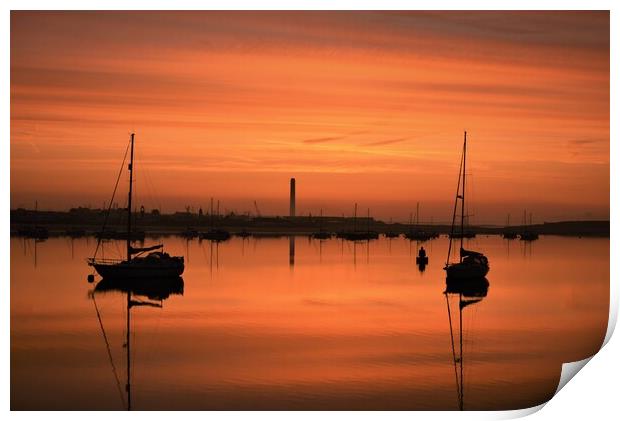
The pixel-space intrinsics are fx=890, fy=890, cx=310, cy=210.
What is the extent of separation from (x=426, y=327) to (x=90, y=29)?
604cm

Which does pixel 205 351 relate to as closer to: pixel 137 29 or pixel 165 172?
pixel 165 172

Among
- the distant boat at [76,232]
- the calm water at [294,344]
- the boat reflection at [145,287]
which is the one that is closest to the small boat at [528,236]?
the distant boat at [76,232]

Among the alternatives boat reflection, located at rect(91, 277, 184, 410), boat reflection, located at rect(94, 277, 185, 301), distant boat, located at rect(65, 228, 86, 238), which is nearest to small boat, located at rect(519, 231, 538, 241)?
distant boat, located at rect(65, 228, 86, 238)

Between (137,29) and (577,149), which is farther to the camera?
(577,149)

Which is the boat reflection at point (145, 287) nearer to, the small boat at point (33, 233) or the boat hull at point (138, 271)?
the boat hull at point (138, 271)

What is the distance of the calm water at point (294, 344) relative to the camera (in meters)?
6.29

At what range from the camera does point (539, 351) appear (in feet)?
28.8

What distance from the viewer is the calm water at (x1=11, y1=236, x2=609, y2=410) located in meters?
6.29

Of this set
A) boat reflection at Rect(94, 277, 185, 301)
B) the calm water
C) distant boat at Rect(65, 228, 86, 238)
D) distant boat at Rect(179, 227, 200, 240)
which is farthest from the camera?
distant boat at Rect(179, 227, 200, 240)

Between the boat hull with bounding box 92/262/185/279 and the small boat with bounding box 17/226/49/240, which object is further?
the small boat with bounding box 17/226/49/240

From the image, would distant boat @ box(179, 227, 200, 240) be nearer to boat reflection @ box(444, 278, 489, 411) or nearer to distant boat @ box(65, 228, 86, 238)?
distant boat @ box(65, 228, 86, 238)
